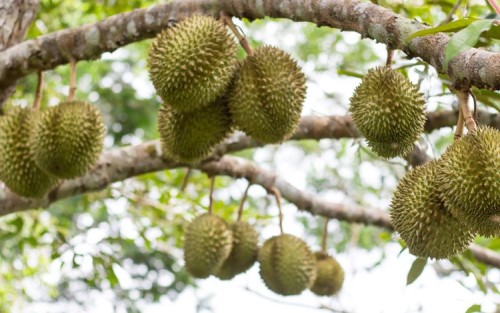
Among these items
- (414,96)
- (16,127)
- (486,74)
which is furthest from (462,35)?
(16,127)

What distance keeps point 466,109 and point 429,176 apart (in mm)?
176

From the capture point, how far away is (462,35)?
50.6 inches

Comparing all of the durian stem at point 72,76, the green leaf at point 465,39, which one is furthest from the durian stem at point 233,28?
the green leaf at point 465,39

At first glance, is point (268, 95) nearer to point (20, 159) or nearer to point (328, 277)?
point (20, 159)

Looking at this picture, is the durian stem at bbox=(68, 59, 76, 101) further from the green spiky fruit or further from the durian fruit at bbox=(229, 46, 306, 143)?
the durian fruit at bbox=(229, 46, 306, 143)

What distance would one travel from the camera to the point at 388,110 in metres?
1.67

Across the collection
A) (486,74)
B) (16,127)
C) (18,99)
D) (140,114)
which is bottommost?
(140,114)

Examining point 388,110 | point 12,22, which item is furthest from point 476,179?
point 12,22

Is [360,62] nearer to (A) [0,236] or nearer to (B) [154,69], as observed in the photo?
(A) [0,236]

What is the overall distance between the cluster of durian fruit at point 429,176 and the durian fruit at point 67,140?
1.01 metres

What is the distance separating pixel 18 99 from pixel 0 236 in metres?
1.29

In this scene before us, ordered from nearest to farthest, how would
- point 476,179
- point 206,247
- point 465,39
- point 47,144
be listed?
point 465,39 → point 476,179 → point 47,144 → point 206,247

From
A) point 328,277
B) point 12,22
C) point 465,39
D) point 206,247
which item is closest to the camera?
point 465,39

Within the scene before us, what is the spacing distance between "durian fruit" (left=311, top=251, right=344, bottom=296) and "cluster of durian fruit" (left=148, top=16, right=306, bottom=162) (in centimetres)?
115
